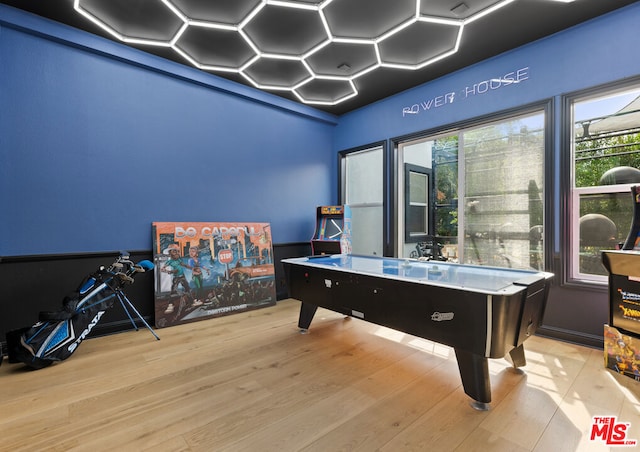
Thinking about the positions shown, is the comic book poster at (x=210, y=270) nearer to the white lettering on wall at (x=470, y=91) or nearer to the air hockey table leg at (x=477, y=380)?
the white lettering on wall at (x=470, y=91)

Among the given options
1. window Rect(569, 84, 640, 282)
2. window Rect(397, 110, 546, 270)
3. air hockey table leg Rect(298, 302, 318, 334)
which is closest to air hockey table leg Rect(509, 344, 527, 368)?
window Rect(569, 84, 640, 282)

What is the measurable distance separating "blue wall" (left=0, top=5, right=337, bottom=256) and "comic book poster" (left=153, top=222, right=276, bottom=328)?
18 centimetres

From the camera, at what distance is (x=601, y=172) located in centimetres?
287

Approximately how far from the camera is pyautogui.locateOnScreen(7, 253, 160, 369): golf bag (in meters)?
2.38

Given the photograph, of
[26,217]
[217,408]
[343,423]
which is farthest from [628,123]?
[26,217]

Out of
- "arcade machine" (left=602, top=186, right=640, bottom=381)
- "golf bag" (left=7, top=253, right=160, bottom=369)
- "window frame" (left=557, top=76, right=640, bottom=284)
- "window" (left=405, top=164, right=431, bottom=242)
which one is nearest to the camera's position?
"arcade machine" (left=602, top=186, right=640, bottom=381)

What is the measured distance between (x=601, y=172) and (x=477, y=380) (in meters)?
2.52

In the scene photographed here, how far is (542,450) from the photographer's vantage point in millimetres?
1473

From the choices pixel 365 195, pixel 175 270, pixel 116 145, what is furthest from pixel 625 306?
pixel 116 145

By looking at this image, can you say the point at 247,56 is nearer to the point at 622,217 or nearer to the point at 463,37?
the point at 463,37

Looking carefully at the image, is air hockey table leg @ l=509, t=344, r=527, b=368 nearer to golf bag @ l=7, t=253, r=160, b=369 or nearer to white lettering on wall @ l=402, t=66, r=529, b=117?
white lettering on wall @ l=402, t=66, r=529, b=117

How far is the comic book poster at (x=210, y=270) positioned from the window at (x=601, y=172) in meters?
3.59

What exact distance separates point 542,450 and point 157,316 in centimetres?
349

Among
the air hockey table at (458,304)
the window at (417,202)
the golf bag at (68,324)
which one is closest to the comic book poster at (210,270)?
the golf bag at (68,324)
